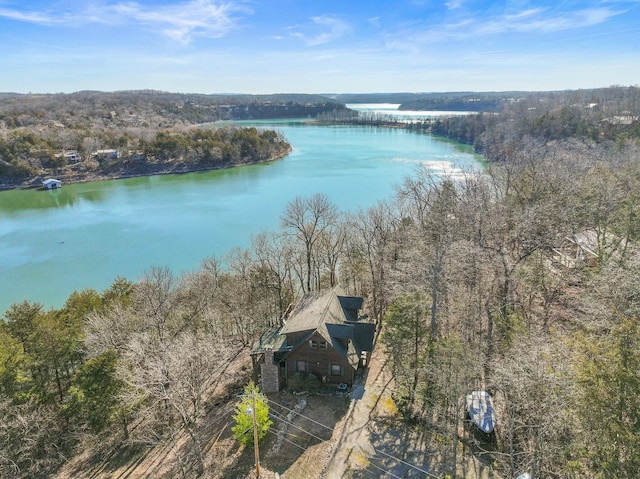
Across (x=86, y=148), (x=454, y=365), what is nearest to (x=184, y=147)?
(x=86, y=148)


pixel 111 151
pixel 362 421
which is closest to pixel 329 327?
pixel 362 421

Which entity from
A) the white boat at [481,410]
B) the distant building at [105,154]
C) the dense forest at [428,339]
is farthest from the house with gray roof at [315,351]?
the distant building at [105,154]

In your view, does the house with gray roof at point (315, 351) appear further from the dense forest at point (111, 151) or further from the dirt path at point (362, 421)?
the dense forest at point (111, 151)

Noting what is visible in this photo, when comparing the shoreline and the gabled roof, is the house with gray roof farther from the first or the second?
the shoreline

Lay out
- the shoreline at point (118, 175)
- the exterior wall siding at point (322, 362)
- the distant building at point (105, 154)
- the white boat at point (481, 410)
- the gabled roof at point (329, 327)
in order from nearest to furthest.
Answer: the white boat at point (481, 410) → the exterior wall siding at point (322, 362) → the gabled roof at point (329, 327) → the shoreline at point (118, 175) → the distant building at point (105, 154)

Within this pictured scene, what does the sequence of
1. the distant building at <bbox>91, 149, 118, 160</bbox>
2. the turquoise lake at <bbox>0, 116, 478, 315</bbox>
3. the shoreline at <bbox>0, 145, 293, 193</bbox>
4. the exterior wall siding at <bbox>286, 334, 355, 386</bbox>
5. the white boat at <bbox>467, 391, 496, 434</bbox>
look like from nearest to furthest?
the white boat at <bbox>467, 391, 496, 434</bbox>, the exterior wall siding at <bbox>286, 334, 355, 386</bbox>, the turquoise lake at <bbox>0, 116, 478, 315</bbox>, the shoreline at <bbox>0, 145, 293, 193</bbox>, the distant building at <bbox>91, 149, 118, 160</bbox>

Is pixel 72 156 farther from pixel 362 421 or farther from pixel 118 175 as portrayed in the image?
pixel 362 421

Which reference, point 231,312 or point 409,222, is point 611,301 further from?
point 231,312

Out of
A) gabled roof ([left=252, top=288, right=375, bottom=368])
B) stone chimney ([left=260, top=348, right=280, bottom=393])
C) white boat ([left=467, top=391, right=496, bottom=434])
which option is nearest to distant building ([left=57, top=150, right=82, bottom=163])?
gabled roof ([left=252, top=288, right=375, bottom=368])
